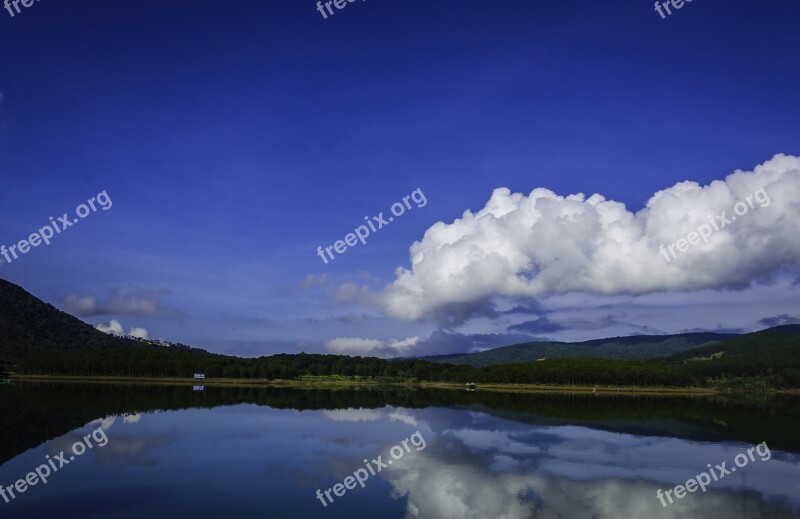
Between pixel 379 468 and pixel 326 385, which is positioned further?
pixel 326 385

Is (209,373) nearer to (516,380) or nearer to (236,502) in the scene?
(516,380)

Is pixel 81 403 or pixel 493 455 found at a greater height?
pixel 81 403

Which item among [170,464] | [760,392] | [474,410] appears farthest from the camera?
[760,392]

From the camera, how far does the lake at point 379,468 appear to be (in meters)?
22.6

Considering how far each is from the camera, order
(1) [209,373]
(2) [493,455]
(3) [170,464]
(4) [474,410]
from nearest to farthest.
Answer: (3) [170,464]
(2) [493,455]
(4) [474,410]
(1) [209,373]

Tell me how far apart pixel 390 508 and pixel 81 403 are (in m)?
54.5

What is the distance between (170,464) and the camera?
30.6m

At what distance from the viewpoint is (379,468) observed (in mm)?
30391

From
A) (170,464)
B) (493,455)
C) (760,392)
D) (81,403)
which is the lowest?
(760,392)

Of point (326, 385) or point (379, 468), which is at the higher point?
point (326, 385)

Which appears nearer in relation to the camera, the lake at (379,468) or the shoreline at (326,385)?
the lake at (379,468)

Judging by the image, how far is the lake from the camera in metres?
22.6

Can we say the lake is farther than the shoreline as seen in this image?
No

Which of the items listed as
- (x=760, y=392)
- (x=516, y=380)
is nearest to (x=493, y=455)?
(x=516, y=380)
